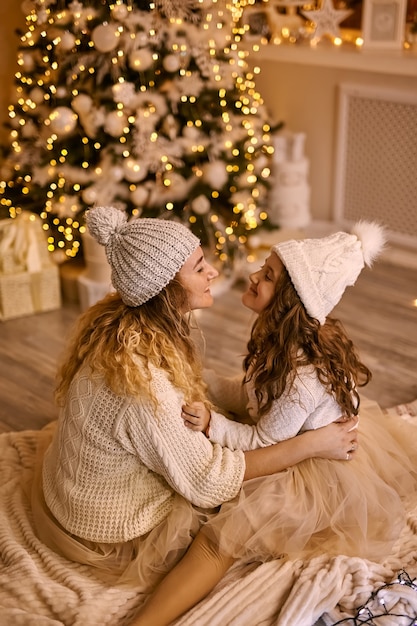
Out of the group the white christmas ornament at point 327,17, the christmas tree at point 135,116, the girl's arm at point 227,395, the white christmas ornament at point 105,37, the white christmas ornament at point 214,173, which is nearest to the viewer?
the girl's arm at point 227,395

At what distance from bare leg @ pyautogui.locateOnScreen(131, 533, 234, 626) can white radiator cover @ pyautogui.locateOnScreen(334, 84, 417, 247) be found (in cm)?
249

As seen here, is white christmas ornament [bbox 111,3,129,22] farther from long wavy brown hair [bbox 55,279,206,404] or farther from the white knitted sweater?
the white knitted sweater

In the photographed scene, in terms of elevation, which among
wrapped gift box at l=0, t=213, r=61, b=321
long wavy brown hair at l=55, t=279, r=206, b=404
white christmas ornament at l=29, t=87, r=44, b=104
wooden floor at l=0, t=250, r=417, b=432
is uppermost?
white christmas ornament at l=29, t=87, r=44, b=104

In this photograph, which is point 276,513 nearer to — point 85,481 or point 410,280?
point 85,481

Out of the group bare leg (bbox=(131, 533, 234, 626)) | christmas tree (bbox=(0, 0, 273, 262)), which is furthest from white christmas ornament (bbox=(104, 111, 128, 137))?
bare leg (bbox=(131, 533, 234, 626))

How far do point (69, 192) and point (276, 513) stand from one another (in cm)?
201

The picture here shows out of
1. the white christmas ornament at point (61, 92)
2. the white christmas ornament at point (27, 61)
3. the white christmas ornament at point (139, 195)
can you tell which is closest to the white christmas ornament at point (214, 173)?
the white christmas ornament at point (139, 195)

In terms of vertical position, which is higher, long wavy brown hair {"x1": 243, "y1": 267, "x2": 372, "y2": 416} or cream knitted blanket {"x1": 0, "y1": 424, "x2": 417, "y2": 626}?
long wavy brown hair {"x1": 243, "y1": 267, "x2": 372, "y2": 416}

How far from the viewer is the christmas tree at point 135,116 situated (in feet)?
10.6

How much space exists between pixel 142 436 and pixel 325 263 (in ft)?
1.88

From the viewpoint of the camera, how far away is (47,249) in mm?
3539

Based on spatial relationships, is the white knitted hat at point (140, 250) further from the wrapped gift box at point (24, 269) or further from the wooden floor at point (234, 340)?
the wrapped gift box at point (24, 269)

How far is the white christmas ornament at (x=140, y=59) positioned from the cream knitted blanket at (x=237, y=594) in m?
1.99

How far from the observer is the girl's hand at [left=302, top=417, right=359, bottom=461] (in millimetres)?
1885
